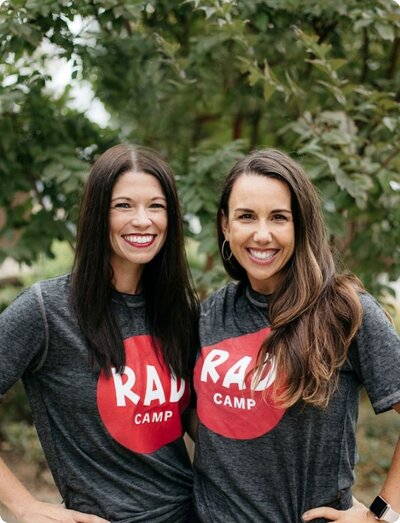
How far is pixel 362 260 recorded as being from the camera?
3438 mm

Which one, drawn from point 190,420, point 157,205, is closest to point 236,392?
point 190,420

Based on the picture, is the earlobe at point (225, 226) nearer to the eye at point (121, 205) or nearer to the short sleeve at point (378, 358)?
the eye at point (121, 205)

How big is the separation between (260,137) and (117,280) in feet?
6.60

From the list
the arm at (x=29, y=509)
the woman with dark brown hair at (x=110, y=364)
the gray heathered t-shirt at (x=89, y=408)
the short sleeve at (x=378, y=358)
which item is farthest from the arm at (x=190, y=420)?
the short sleeve at (x=378, y=358)

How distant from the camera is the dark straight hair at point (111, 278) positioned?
2088 mm

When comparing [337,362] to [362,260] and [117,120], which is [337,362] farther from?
[117,120]

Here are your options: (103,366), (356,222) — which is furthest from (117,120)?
(103,366)

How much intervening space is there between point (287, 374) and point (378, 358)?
251mm

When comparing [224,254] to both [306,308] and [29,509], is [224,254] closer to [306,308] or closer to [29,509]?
[306,308]

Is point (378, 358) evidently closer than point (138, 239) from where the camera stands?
Yes

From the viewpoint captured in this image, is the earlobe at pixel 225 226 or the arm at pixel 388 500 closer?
the arm at pixel 388 500

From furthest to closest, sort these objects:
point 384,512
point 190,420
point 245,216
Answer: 1. point 190,420
2. point 245,216
3. point 384,512

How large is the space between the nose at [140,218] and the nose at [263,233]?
337mm

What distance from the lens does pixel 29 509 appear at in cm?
206
